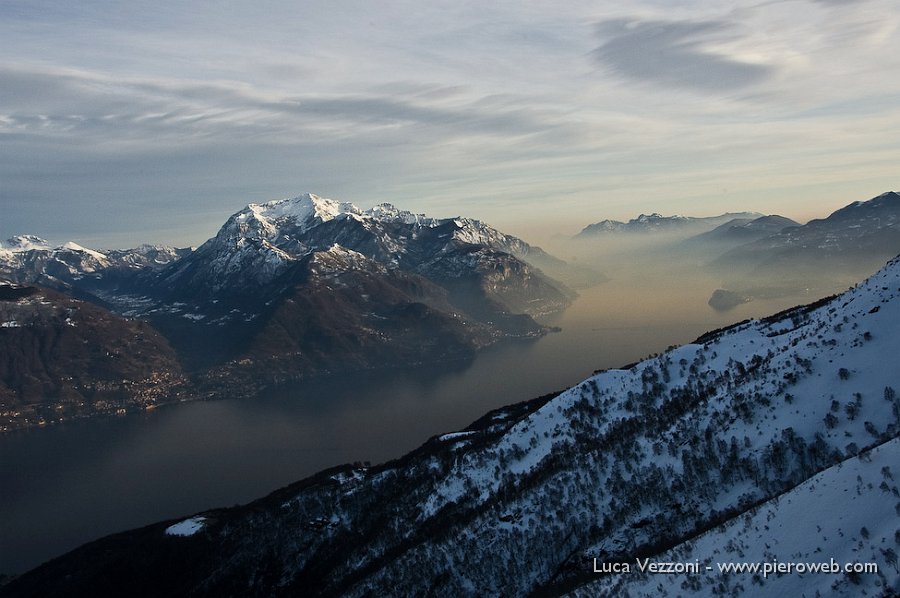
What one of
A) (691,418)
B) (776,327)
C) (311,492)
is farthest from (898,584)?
(311,492)

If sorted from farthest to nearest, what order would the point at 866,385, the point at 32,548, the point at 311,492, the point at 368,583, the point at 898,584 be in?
1. the point at 32,548
2. the point at 311,492
3. the point at 368,583
4. the point at 866,385
5. the point at 898,584

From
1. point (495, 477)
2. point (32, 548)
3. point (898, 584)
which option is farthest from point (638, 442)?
point (32, 548)

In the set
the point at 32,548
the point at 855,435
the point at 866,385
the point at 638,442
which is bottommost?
the point at 32,548

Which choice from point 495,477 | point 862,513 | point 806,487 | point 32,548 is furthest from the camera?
point 32,548

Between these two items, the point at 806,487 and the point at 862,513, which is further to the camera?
the point at 806,487

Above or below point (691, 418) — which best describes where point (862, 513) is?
above

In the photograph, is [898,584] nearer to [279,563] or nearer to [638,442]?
[638,442]

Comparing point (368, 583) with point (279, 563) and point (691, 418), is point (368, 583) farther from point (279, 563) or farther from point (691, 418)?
point (691, 418)
